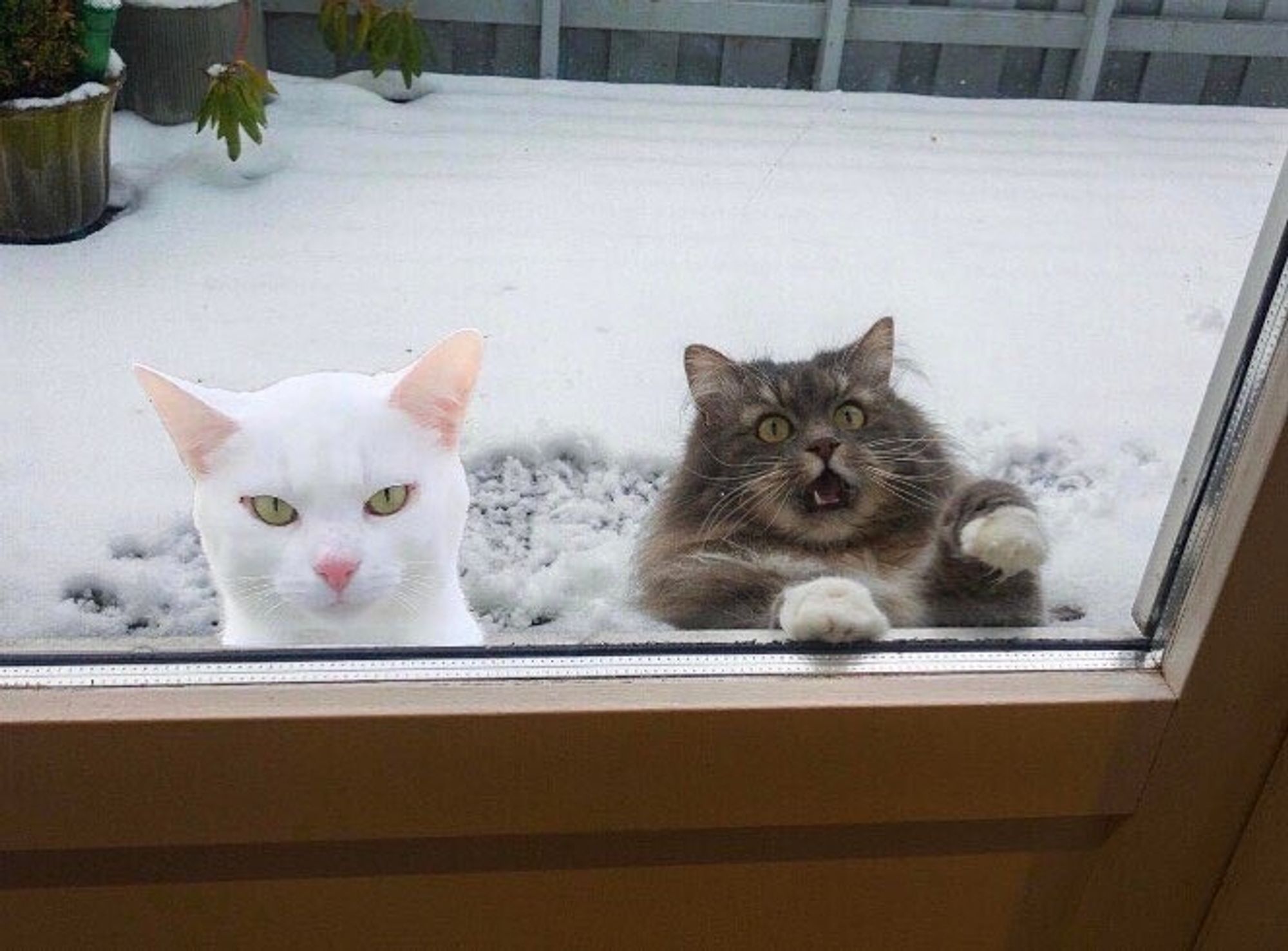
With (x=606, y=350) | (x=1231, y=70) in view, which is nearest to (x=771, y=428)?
(x=606, y=350)

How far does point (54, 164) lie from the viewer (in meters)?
0.85

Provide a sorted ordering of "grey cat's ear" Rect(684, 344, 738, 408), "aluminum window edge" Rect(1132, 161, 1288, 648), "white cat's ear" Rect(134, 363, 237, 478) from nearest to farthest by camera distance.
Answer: "aluminum window edge" Rect(1132, 161, 1288, 648) < "white cat's ear" Rect(134, 363, 237, 478) < "grey cat's ear" Rect(684, 344, 738, 408)

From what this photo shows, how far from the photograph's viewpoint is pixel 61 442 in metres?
0.90

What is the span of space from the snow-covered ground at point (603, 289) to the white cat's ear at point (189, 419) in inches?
3.3

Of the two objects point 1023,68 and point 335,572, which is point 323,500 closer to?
point 335,572

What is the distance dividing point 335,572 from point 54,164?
368 millimetres

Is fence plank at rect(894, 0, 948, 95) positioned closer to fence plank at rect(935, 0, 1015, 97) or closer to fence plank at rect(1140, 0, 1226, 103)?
fence plank at rect(935, 0, 1015, 97)

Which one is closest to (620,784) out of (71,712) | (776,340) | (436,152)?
(71,712)

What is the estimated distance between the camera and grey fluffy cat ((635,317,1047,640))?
2.76ft

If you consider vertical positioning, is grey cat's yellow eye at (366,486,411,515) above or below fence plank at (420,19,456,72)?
below

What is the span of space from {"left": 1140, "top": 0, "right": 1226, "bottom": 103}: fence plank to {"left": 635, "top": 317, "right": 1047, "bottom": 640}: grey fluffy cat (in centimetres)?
26

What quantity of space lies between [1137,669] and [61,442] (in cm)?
75

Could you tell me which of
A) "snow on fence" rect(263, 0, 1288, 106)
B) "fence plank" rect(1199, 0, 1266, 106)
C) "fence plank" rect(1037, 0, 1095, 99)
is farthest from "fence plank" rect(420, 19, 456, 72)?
"fence plank" rect(1199, 0, 1266, 106)

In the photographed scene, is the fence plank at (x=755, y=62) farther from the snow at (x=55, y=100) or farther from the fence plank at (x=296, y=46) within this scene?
the snow at (x=55, y=100)
